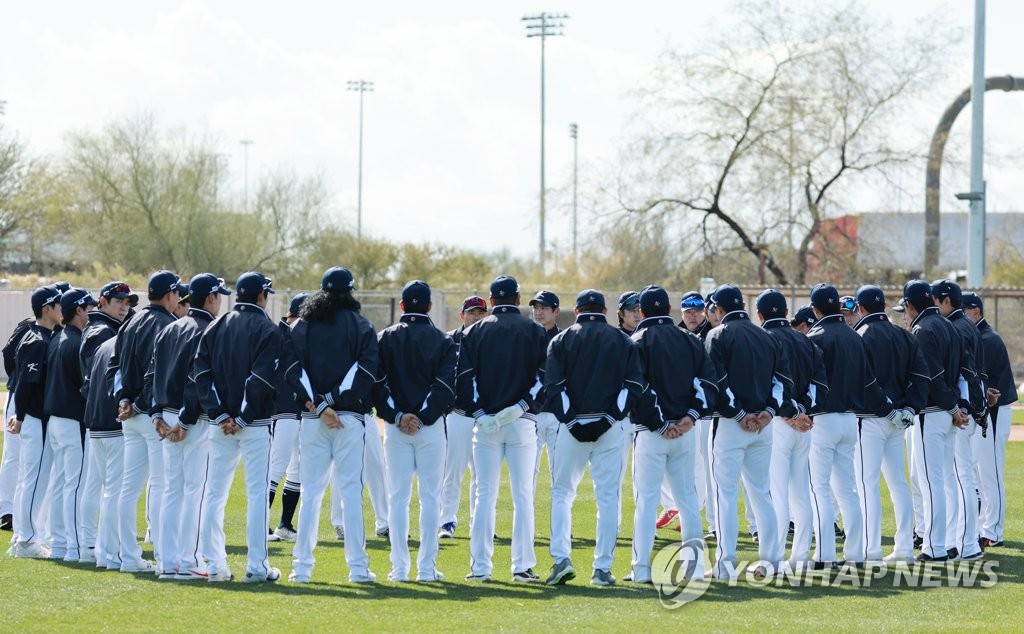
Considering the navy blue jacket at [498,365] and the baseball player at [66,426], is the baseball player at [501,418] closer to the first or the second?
the navy blue jacket at [498,365]

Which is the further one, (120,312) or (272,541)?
(272,541)

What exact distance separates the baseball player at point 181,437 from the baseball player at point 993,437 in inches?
267

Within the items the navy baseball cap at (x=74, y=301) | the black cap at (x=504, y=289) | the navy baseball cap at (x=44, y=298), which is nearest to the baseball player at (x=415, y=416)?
the black cap at (x=504, y=289)

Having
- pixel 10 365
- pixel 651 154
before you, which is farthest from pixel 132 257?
pixel 10 365

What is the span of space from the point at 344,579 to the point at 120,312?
9.78 ft

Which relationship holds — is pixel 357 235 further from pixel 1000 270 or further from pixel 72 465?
pixel 72 465

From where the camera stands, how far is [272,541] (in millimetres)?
11469

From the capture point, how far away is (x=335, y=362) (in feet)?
30.0

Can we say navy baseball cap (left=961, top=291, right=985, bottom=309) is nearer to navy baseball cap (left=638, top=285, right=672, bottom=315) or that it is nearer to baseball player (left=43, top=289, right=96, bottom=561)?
navy baseball cap (left=638, top=285, right=672, bottom=315)

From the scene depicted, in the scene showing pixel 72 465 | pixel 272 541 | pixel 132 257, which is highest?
pixel 132 257

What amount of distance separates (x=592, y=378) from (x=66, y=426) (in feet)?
14.4

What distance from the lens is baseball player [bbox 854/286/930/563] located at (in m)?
10.2

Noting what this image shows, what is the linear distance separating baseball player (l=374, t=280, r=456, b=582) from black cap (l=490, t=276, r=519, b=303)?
65 cm

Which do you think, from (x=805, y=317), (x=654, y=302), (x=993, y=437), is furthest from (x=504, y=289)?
(x=993, y=437)
